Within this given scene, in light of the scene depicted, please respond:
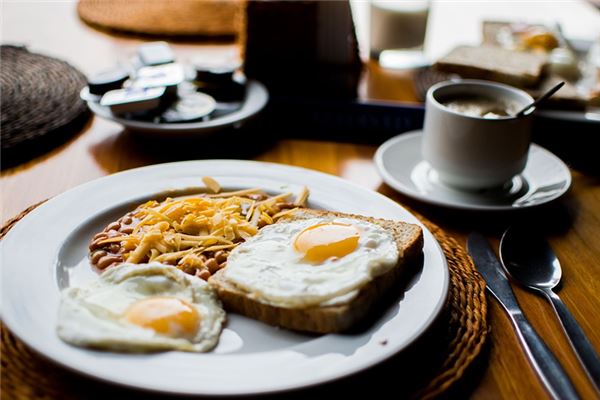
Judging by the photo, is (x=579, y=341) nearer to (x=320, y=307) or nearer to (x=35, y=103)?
(x=320, y=307)

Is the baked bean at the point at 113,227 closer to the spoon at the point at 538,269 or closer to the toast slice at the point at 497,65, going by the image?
the spoon at the point at 538,269

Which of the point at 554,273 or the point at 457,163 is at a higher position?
the point at 457,163

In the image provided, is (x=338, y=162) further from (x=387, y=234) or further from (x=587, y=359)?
(x=587, y=359)

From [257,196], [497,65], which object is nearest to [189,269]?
[257,196]

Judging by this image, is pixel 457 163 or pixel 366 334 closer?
pixel 366 334

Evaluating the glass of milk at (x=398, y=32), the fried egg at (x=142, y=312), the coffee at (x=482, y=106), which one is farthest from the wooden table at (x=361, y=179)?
the fried egg at (x=142, y=312)

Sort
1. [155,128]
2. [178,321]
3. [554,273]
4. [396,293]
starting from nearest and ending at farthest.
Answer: [178,321] < [396,293] < [554,273] < [155,128]

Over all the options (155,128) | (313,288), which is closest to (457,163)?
(313,288)
